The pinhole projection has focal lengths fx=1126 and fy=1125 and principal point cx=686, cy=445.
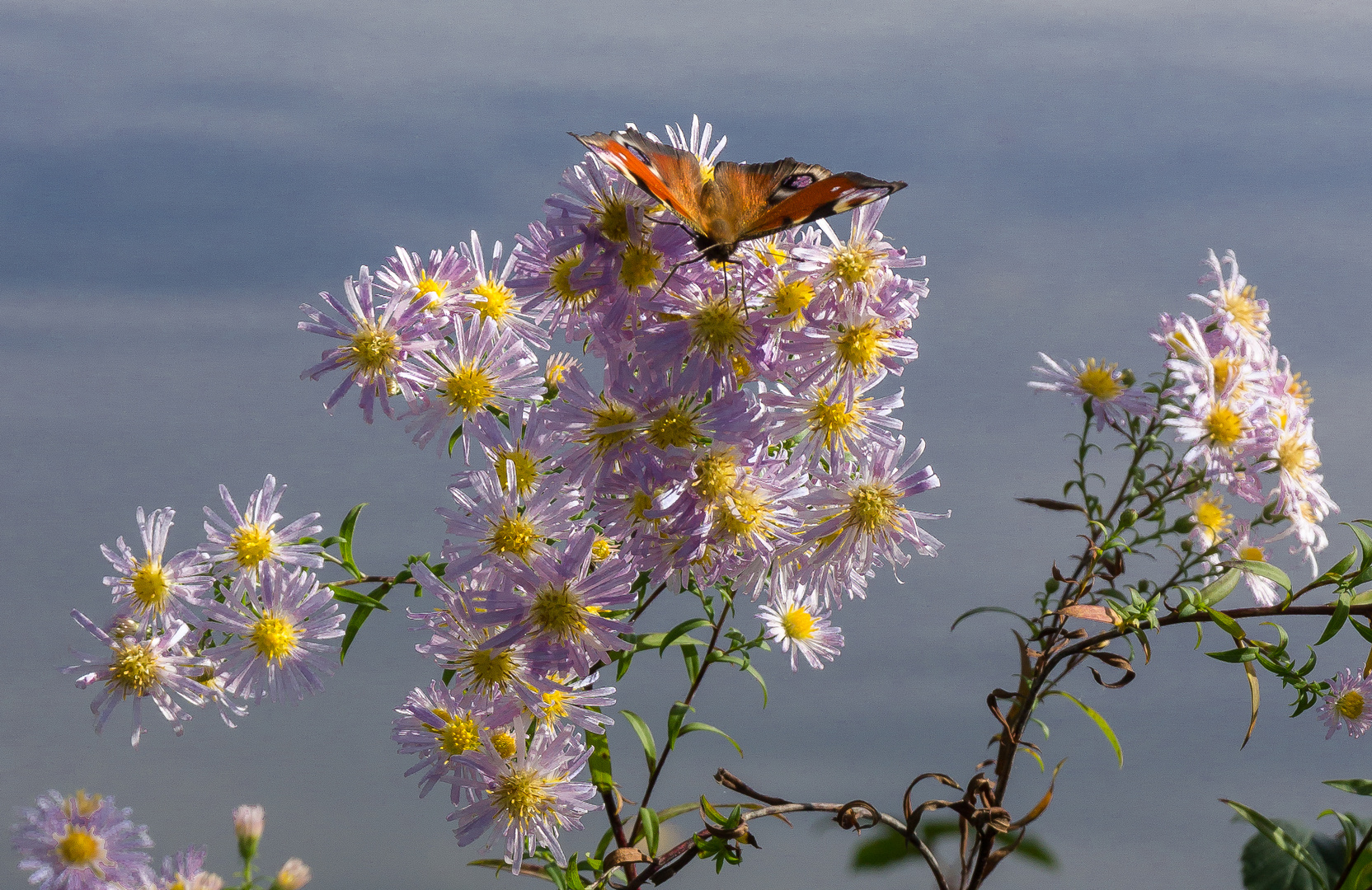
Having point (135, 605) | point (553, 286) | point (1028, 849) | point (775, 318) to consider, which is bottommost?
point (1028, 849)

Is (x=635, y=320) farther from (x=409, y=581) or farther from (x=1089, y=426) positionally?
(x=1089, y=426)

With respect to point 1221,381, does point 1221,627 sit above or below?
below

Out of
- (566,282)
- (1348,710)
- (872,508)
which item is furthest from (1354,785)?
(566,282)

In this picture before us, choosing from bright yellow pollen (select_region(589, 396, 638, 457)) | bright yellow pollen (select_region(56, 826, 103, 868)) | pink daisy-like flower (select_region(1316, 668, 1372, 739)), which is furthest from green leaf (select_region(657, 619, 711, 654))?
pink daisy-like flower (select_region(1316, 668, 1372, 739))

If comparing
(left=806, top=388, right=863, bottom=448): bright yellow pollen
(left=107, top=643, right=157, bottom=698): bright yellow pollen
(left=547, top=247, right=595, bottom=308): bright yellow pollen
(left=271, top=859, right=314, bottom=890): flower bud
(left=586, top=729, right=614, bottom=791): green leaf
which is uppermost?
(left=547, top=247, right=595, bottom=308): bright yellow pollen

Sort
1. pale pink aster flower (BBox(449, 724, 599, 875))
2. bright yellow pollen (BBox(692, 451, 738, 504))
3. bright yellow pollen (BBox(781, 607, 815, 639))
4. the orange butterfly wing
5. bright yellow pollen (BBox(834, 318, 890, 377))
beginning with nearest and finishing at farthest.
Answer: the orange butterfly wing
bright yellow pollen (BBox(692, 451, 738, 504))
bright yellow pollen (BBox(834, 318, 890, 377))
pale pink aster flower (BBox(449, 724, 599, 875))
bright yellow pollen (BBox(781, 607, 815, 639))

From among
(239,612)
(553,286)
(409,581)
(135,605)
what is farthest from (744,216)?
(135,605)

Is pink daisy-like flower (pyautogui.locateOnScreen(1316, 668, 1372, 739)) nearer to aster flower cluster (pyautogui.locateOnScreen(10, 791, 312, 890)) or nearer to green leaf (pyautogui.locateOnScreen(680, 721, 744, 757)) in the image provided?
green leaf (pyautogui.locateOnScreen(680, 721, 744, 757))

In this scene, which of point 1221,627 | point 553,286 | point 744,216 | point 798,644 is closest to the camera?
point 744,216
